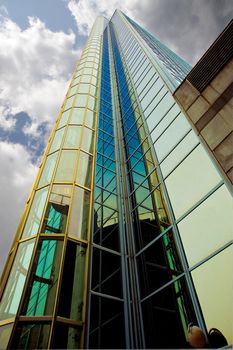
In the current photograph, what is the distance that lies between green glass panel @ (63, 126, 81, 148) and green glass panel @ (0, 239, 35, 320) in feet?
22.5

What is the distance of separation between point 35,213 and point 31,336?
5.08 metres

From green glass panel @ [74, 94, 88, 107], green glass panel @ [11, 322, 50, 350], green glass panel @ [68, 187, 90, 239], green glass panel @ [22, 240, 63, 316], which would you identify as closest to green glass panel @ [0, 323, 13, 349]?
green glass panel @ [11, 322, 50, 350]

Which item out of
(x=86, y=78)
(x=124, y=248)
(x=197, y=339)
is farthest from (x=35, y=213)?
(x=86, y=78)

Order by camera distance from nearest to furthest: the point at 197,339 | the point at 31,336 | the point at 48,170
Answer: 1. the point at 197,339
2. the point at 31,336
3. the point at 48,170

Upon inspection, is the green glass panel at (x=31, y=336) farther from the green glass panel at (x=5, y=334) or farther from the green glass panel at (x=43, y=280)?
the green glass panel at (x=43, y=280)

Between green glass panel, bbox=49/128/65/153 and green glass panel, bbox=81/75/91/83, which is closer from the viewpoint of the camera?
green glass panel, bbox=49/128/65/153

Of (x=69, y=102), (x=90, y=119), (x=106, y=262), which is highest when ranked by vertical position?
(x=69, y=102)

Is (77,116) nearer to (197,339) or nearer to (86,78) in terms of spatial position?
(86,78)

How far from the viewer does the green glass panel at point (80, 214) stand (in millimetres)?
10252

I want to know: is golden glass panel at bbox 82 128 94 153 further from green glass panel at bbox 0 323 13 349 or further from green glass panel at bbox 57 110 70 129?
green glass panel at bbox 0 323 13 349

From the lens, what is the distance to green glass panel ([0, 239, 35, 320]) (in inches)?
302

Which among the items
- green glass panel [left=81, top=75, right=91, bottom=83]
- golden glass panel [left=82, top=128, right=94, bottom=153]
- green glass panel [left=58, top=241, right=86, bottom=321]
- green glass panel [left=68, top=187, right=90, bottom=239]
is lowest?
green glass panel [left=58, top=241, right=86, bottom=321]

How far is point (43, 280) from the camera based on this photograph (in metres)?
8.33

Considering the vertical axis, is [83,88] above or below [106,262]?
above
